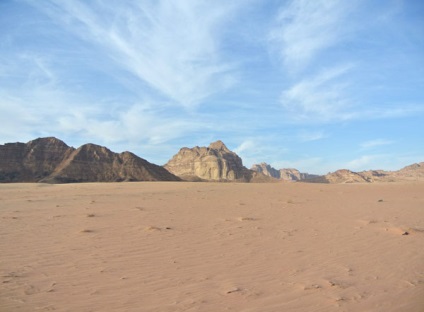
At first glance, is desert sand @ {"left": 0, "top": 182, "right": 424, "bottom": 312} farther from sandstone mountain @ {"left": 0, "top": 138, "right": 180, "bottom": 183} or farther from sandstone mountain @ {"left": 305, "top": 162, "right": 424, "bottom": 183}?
sandstone mountain @ {"left": 305, "top": 162, "right": 424, "bottom": 183}

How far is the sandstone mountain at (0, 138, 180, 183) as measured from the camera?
66.0 metres

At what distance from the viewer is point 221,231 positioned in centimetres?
831

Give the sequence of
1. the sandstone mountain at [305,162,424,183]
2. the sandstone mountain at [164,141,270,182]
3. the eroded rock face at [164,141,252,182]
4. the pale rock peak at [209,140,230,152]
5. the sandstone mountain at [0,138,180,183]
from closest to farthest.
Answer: the sandstone mountain at [0,138,180,183] < the sandstone mountain at [305,162,424,183] < the sandstone mountain at [164,141,270,182] < the eroded rock face at [164,141,252,182] < the pale rock peak at [209,140,230,152]

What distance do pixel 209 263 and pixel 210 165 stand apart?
10552cm

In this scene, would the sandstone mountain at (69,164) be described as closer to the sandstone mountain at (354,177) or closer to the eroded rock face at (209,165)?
the eroded rock face at (209,165)

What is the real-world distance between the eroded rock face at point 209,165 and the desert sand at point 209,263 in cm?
9205

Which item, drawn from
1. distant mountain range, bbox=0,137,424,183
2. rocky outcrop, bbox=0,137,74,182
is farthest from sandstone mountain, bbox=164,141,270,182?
rocky outcrop, bbox=0,137,74,182

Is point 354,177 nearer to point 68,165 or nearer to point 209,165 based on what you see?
point 209,165

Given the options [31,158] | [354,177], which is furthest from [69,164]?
[354,177]

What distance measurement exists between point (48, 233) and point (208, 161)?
105296mm

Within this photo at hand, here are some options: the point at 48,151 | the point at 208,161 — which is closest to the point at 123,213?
the point at 48,151

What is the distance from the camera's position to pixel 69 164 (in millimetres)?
67750

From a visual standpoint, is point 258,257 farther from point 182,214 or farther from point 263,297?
point 182,214

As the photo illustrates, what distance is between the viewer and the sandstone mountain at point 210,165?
353ft
